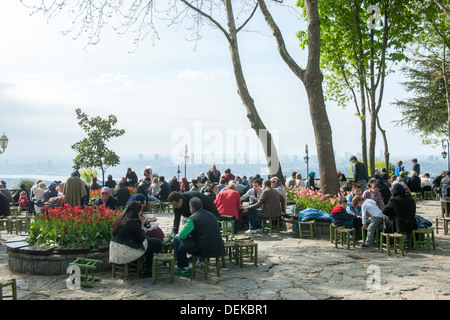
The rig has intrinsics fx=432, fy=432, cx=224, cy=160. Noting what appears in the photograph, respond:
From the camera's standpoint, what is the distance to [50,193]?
1299cm

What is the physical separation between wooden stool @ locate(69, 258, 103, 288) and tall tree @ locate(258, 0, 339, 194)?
7.56 metres

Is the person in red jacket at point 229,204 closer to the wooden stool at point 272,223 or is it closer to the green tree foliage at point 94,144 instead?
the wooden stool at point 272,223

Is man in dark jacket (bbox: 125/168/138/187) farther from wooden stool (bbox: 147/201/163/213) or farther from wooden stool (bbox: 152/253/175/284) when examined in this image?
wooden stool (bbox: 152/253/175/284)

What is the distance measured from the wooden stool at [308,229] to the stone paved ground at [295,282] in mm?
1695

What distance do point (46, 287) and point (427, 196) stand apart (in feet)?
60.4

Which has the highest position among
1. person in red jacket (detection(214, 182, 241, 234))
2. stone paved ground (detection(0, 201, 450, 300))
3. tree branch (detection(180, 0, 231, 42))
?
tree branch (detection(180, 0, 231, 42))

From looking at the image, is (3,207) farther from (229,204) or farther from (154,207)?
(229,204)

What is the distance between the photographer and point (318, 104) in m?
12.6

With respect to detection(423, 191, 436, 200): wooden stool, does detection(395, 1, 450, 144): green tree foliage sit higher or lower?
higher

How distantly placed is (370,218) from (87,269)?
5974mm

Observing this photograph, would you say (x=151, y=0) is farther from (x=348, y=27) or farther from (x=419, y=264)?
(x=419, y=264)

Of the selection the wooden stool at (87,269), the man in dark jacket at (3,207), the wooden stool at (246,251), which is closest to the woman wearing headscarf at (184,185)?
the man in dark jacket at (3,207)

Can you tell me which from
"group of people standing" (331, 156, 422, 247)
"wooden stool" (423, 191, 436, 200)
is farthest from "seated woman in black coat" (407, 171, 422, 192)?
"group of people standing" (331, 156, 422, 247)

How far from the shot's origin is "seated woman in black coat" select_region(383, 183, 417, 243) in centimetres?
888
